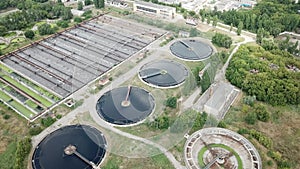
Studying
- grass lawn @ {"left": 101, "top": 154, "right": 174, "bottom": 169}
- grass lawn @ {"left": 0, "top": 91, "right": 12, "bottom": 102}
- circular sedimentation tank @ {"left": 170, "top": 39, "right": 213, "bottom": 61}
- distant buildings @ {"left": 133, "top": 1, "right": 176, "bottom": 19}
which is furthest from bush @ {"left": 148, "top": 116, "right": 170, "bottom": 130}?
distant buildings @ {"left": 133, "top": 1, "right": 176, "bottom": 19}

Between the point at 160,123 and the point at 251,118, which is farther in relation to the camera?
the point at 251,118

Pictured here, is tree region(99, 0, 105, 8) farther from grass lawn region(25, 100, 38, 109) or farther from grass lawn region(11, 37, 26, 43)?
grass lawn region(25, 100, 38, 109)

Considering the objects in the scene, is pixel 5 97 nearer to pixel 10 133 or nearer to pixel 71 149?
pixel 10 133

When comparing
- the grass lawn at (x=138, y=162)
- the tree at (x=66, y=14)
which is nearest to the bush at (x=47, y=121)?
the grass lawn at (x=138, y=162)

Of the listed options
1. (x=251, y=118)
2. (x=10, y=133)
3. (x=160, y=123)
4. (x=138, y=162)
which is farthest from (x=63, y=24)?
(x=251, y=118)

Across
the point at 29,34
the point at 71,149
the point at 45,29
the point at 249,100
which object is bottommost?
the point at 71,149

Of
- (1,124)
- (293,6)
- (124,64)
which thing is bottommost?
(1,124)

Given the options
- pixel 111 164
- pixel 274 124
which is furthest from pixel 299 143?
pixel 111 164

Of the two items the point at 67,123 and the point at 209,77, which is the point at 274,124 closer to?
the point at 209,77
